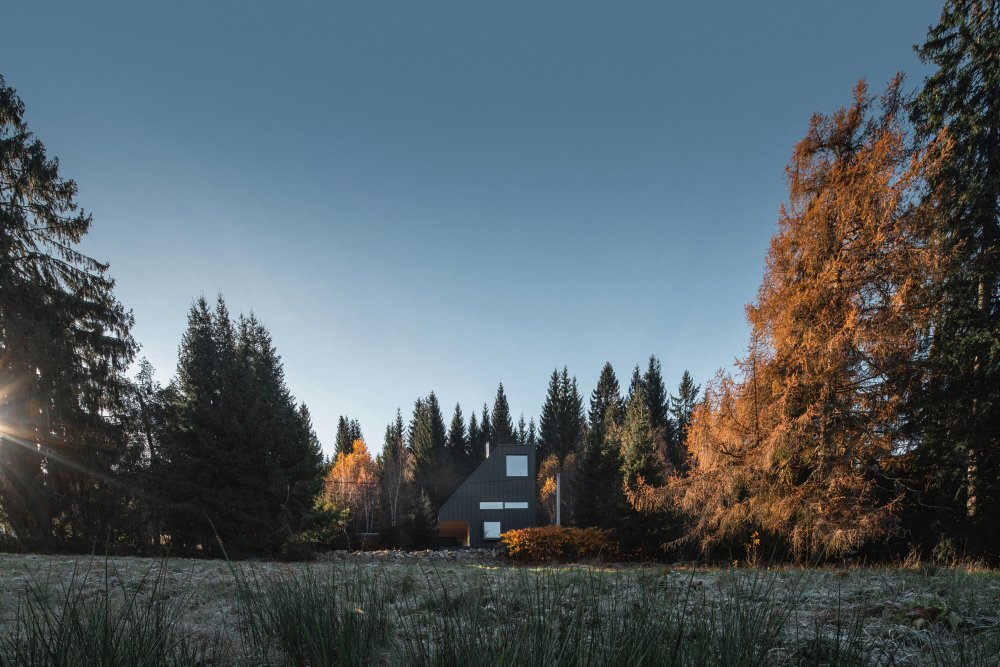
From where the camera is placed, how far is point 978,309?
1034 cm

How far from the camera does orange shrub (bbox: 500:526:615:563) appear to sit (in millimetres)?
14901

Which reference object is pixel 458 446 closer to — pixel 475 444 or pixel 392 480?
pixel 475 444

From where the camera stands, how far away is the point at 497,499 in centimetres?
2891

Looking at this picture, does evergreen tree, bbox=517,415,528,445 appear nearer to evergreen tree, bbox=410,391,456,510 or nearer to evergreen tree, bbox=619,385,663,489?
evergreen tree, bbox=410,391,456,510

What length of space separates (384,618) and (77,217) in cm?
1639

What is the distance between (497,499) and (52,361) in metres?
22.3

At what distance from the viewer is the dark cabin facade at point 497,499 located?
94.5ft

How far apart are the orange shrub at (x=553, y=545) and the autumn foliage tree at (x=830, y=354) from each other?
5130mm

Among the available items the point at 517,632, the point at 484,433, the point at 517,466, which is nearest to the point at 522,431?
the point at 484,433

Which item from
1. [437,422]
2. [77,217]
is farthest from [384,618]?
[437,422]

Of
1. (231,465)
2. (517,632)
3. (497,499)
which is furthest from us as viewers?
(497,499)

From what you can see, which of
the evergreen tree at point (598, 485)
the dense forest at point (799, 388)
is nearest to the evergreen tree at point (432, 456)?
the evergreen tree at point (598, 485)

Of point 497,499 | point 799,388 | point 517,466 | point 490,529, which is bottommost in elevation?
point 490,529

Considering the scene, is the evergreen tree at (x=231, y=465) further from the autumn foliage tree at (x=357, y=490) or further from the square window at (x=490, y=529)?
the autumn foliage tree at (x=357, y=490)
